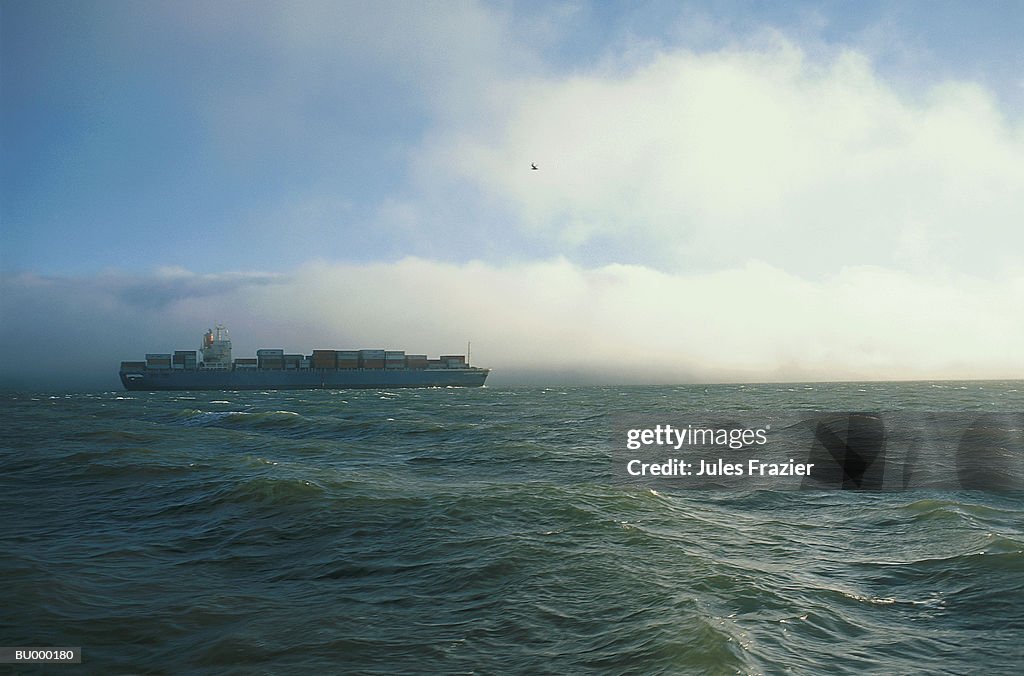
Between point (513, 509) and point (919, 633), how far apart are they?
8.81 meters

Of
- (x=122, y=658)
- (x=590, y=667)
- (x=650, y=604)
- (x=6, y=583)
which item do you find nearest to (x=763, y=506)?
(x=650, y=604)

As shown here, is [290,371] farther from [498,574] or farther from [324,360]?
[498,574]

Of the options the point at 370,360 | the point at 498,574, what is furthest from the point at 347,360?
the point at 498,574

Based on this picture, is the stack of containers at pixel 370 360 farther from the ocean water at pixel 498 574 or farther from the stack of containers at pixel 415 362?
the ocean water at pixel 498 574

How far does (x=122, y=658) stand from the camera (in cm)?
710

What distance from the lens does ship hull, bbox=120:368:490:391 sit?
419 feet

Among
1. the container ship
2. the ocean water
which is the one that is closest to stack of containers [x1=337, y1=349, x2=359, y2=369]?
the container ship

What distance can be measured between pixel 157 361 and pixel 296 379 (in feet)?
93.5

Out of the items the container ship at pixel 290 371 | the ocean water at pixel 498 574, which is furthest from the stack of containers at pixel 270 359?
the ocean water at pixel 498 574

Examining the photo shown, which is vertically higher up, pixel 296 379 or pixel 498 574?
pixel 498 574

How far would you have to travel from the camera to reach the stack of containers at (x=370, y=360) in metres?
141

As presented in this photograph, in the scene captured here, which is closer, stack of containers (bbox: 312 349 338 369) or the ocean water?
the ocean water

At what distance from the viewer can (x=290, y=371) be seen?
134 metres

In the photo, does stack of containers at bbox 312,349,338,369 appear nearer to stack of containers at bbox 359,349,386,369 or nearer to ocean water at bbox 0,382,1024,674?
stack of containers at bbox 359,349,386,369
